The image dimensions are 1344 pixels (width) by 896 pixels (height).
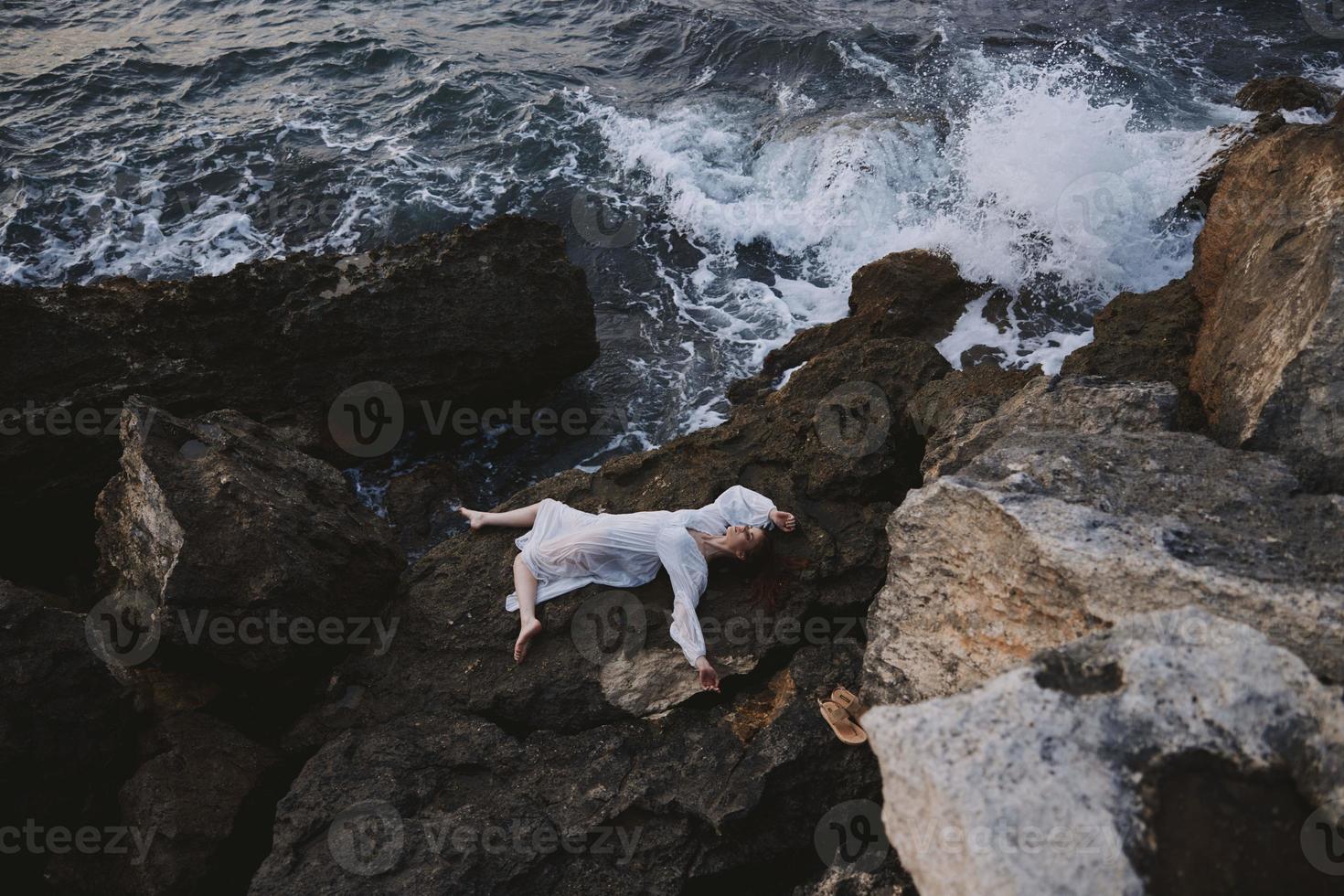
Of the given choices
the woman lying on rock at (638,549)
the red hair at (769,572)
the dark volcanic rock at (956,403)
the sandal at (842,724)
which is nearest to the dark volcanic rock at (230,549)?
the woman lying on rock at (638,549)

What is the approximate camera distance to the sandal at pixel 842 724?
14.2 ft

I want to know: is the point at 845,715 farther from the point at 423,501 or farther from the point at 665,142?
the point at 665,142

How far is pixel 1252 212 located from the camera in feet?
19.3

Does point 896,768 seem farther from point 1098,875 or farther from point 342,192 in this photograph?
point 342,192

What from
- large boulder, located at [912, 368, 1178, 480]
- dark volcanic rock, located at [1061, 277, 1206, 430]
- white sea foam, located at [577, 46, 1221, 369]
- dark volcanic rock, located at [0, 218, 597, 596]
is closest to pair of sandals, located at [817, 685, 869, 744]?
large boulder, located at [912, 368, 1178, 480]

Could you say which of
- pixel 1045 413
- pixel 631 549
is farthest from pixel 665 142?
pixel 1045 413

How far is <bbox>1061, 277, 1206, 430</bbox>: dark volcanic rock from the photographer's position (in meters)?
5.63

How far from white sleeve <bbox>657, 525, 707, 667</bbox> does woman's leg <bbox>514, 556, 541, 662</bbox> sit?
31.4 inches

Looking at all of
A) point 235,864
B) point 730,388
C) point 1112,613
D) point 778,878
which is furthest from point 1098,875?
point 730,388

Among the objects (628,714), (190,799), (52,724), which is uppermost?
(628,714)

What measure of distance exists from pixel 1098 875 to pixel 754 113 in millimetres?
12280

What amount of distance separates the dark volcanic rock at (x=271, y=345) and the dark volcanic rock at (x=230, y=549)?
5.60 ft

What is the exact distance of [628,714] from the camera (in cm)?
489

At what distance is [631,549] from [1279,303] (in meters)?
3.80
